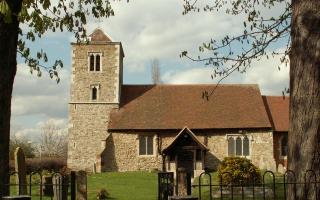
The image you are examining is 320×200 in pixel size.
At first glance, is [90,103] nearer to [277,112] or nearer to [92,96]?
[92,96]

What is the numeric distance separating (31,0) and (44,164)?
3014 cm

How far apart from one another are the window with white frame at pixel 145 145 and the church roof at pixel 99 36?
9.17m

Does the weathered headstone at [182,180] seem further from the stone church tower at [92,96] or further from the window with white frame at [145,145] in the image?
the window with white frame at [145,145]

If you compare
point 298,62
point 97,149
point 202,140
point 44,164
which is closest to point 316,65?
point 298,62

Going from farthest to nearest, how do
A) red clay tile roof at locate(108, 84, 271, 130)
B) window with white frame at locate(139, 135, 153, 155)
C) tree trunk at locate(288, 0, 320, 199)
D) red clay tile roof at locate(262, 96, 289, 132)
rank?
red clay tile roof at locate(262, 96, 289, 132), window with white frame at locate(139, 135, 153, 155), red clay tile roof at locate(108, 84, 271, 130), tree trunk at locate(288, 0, 320, 199)

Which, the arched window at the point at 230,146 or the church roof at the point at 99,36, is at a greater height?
the church roof at the point at 99,36

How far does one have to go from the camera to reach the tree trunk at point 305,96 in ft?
22.9

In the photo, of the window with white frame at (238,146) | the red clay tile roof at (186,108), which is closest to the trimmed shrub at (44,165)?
the red clay tile roof at (186,108)

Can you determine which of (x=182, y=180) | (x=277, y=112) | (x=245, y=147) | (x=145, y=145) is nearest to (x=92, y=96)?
(x=145, y=145)

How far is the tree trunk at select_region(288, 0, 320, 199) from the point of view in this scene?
698 centimetres

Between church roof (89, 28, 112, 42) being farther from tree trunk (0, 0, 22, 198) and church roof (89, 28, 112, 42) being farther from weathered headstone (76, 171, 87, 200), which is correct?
tree trunk (0, 0, 22, 198)

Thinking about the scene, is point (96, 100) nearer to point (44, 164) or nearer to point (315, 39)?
point (44, 164)

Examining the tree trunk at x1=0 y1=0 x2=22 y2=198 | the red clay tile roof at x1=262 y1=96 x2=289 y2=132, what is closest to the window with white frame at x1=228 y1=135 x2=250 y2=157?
the red clay tile roof at x1=262 y1=96 x2=289 y2=132

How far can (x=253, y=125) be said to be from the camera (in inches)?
1330
